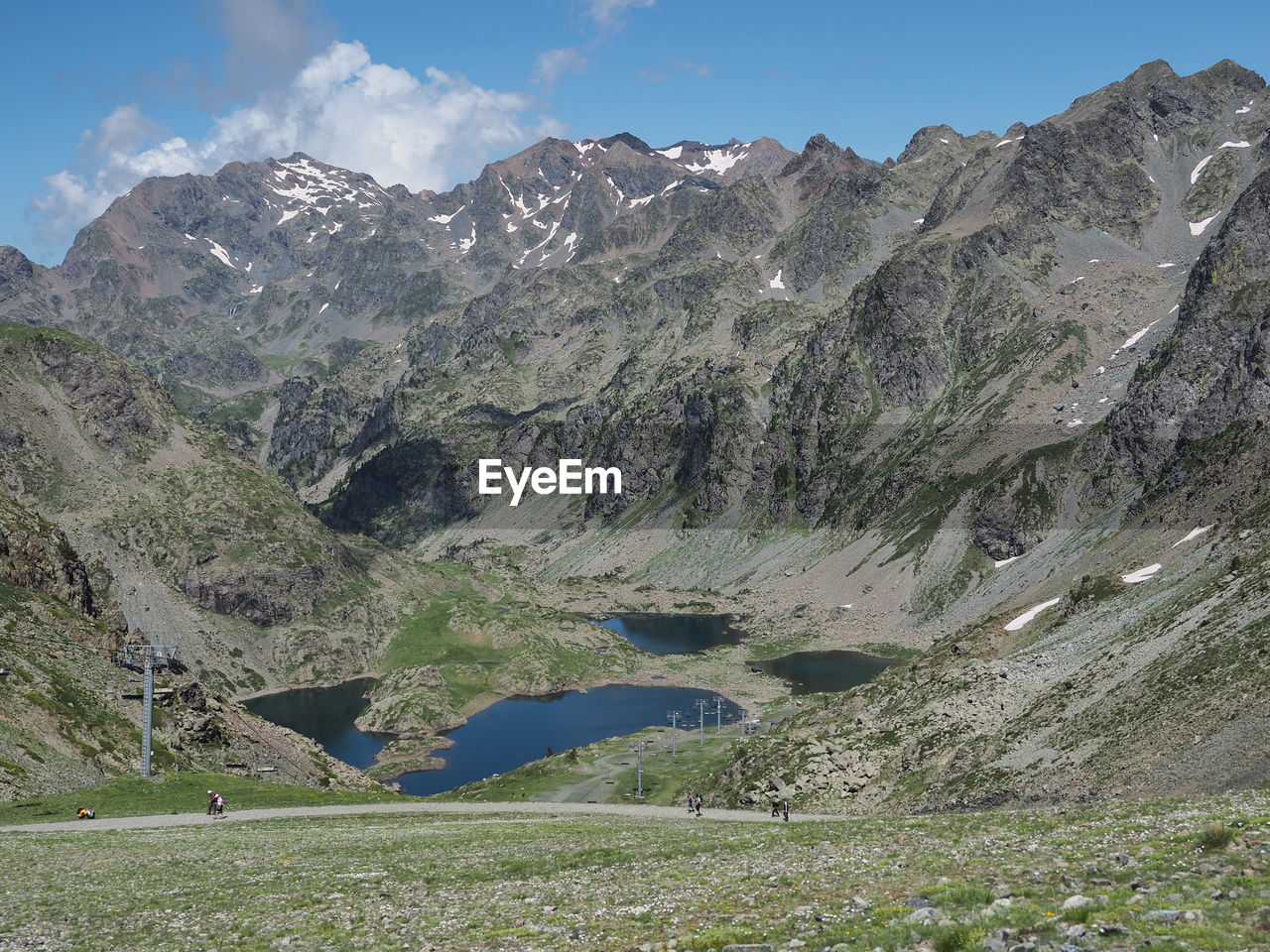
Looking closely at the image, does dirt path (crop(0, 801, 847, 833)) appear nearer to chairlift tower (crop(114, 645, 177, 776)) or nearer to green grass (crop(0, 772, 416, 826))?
green grass (crop(0, 772, 416, 826))

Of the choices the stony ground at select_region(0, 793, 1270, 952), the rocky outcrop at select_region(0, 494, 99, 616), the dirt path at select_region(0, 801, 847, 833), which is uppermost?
the rocky outcrop at select_region(0, 494, 99, 616)

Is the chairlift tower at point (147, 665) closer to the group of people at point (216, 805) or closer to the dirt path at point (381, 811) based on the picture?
the dirt path at point (381, 811)

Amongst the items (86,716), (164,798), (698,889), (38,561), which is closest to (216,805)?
(164,798)

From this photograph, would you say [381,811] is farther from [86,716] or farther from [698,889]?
[698,889]

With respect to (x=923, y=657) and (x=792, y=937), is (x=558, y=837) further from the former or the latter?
(x=923, y=657)

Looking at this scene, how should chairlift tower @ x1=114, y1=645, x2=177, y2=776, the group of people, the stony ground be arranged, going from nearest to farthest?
1. the stony ground
2. the group of people
3. chairlift tower @ x1=114, y1=645, x2=177, y2=776

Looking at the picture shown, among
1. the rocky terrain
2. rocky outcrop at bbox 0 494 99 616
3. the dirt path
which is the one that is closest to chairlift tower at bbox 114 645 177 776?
the rocky terrain
